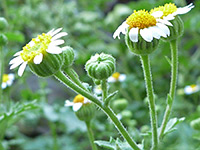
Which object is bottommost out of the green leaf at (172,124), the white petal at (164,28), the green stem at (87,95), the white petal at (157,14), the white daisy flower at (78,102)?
the green leaf at (172,124)

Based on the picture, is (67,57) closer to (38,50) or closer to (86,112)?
(38,50)

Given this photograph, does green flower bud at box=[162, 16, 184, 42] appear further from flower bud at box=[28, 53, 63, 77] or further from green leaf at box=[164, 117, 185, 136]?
flower bud at box=[28, 53, 63, 77]

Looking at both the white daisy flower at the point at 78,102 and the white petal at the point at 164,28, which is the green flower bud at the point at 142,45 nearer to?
the white petal at the point at 164,28

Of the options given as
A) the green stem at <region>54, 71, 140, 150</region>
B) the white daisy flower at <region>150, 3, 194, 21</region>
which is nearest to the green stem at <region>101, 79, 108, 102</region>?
the green stem at <region>54, 71, 140, 150</region>

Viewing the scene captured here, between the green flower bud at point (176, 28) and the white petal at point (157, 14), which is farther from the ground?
the white petal at point (157, 14)

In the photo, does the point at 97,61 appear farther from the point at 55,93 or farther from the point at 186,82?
the point at 55,93

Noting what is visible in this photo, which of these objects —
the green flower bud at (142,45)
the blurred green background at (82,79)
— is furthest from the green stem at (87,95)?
the blurred green background at (82,79)

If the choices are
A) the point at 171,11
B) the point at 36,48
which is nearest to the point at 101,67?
the point at 36,48
